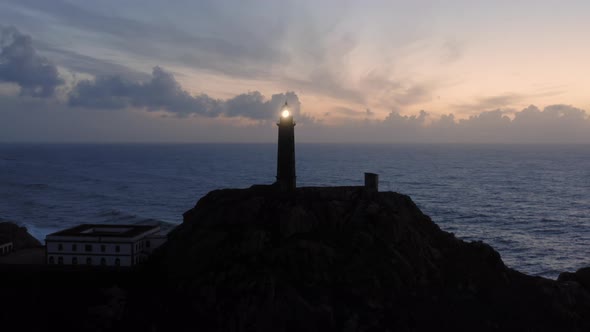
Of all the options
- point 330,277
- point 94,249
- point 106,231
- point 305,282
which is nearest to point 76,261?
point 94,249

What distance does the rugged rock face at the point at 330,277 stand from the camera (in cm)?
4248

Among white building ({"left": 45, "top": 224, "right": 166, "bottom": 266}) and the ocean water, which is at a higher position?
white building ({"left": 45, "top": 224, "right": 166, "bottom": 266})

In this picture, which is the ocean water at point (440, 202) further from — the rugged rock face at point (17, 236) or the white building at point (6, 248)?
the white building at point (6, 248)

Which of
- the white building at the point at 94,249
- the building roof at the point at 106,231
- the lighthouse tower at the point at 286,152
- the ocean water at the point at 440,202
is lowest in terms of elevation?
the ocean water at the point at 440,202

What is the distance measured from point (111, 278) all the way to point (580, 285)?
173ft

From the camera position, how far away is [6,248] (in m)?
57.6

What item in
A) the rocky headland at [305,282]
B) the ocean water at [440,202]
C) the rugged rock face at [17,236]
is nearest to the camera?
the rocky headland at [305,282]

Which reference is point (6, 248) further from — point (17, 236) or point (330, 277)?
point (330, 277)

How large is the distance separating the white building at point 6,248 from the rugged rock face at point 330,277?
71.8 feet

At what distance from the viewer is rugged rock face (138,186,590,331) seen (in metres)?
42.5

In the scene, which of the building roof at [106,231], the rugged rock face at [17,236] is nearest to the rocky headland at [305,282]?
the building roof at [106,231]

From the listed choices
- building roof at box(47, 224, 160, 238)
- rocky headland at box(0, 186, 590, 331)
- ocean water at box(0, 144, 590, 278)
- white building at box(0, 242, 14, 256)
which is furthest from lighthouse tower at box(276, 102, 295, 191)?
ocean water at box(0, 144, 590, 278)

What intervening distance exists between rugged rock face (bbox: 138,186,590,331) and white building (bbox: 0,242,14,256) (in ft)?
71.8

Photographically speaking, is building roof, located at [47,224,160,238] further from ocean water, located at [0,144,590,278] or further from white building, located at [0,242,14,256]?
ocean water, located at [0,144,590,278]
